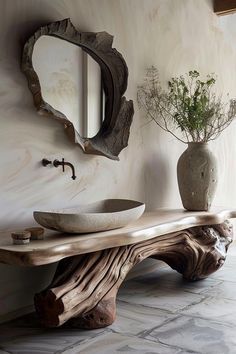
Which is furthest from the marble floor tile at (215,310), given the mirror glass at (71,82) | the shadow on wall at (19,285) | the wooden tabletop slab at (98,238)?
the mirror glass at (71,82)

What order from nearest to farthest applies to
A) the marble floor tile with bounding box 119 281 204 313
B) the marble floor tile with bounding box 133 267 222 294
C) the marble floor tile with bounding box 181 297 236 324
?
the marble floor tile with bounding box 181 297 236 324 < the marble floor tile with bounding box 119 281 204 313 < the marble floor tile with bounding box 133 267 222 294

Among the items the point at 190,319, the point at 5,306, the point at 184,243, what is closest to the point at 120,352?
the point at 190,319

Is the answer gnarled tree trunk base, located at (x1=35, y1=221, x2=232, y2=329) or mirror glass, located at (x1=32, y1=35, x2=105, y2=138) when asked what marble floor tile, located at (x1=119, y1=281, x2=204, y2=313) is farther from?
mirror glass, located at (x1=32, y1=35, x2=105, y2=138)

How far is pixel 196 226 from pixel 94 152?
36.2 inches

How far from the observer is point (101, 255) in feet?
8.04

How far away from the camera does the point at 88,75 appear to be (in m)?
2.91

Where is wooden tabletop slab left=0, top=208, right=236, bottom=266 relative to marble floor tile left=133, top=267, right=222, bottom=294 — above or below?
above

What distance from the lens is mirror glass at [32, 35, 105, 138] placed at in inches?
102

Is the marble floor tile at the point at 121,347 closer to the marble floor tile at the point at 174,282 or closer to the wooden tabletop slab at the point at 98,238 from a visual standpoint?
the wooden tabletop slab at the point at 98,238

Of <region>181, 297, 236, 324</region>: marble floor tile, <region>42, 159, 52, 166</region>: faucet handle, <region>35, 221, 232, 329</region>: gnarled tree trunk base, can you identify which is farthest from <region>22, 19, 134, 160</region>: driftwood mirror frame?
<region>181, 297, 236, 324</region>: marble floor tile

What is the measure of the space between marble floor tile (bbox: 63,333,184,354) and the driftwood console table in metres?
0.15

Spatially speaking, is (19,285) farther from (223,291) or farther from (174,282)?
(223,291)

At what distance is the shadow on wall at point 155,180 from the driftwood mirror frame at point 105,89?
0.44 meters

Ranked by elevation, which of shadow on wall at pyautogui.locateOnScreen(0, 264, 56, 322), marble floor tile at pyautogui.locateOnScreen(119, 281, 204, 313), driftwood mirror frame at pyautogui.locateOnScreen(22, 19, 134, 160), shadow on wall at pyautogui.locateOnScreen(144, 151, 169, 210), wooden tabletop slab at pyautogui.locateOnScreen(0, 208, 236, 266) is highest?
driftwood mirror frame at pyautogui.locateOnScreen(22, 19, 134, 160)
